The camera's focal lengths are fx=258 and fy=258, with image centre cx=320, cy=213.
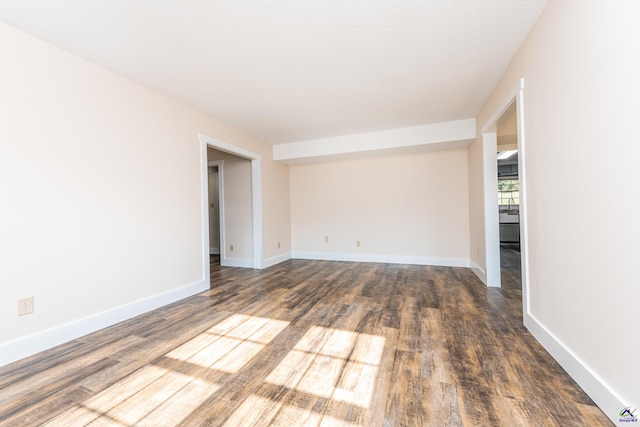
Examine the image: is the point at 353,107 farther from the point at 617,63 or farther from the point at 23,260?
the point at 23,260

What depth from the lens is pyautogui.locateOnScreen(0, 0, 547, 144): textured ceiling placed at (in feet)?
5.46

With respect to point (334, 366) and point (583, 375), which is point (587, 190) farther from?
point (334, 366)

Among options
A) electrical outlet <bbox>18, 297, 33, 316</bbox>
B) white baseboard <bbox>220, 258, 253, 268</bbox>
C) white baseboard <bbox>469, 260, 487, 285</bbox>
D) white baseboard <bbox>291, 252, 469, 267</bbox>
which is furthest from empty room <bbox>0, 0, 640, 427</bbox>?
white baseboard <bbox>220, 258, 253, 268</bbox>

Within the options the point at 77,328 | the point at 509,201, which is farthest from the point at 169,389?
the point at 509,201

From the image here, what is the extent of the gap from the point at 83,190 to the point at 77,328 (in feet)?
3.64

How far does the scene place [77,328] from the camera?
2.06 meters

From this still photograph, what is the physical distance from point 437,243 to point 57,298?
494cm

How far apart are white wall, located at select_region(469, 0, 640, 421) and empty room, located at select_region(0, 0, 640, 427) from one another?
13 mm

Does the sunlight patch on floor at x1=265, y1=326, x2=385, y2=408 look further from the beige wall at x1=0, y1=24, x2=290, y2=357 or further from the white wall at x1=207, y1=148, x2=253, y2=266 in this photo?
the white wall at x1=207, y1=148, x2=253, y2=266

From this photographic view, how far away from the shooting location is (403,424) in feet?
3.79

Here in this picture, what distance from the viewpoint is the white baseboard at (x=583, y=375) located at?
1.14 metres

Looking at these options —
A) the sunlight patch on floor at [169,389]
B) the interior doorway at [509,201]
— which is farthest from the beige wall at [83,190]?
the interior doorway at [509,201]

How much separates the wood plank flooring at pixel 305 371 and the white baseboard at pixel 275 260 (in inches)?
76.6

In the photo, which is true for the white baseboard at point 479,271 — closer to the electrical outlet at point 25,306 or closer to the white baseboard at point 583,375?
the white baseboard at point 583,375
